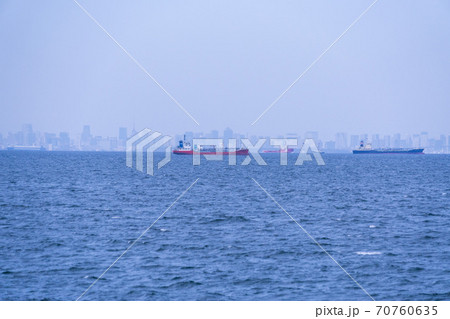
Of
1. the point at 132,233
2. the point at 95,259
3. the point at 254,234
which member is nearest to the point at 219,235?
the point at 254,234

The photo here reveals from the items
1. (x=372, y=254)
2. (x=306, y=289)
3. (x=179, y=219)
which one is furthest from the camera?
(x=179, y=219)

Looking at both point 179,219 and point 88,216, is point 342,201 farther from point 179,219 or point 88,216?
point 88,216

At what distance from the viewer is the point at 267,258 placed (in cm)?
2730

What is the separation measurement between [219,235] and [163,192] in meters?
30.3

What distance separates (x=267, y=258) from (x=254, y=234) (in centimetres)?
647

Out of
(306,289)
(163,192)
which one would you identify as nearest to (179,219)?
(306,289)
